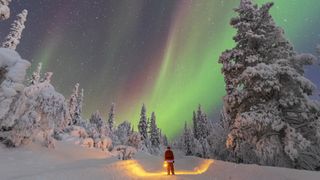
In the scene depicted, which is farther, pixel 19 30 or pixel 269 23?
pixel 19 30

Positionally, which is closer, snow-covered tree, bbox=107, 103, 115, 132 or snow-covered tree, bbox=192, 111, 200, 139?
snow-covered tree, bbox=107, 103, 115, 132

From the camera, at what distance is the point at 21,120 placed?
19.9 m

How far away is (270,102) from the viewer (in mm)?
20344

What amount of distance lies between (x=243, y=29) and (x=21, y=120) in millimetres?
15620

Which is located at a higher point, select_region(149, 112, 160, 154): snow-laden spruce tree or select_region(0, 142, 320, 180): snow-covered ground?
select_region(149, 112, 160, 154): snow-laden spruce tree

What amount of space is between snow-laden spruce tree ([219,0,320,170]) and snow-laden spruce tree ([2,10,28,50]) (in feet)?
103

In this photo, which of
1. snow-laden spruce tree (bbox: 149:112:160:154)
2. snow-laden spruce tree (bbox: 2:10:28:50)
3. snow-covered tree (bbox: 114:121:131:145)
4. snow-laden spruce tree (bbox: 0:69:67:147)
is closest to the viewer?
snow-laden spruce tree (bbox: 0:69:67:147)

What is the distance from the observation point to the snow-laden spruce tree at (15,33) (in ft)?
143

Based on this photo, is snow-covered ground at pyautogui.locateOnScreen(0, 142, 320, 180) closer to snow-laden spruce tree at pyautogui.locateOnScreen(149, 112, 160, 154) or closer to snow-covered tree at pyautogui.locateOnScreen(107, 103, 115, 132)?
snow-covered tree at pyautogui.locateOnScreen(107, 103, 115, 132)

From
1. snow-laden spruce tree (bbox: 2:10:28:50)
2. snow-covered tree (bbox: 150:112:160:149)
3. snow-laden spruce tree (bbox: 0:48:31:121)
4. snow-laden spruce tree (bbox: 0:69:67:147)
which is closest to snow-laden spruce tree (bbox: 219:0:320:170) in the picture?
snow-laden spruce tree (bbox: 0:69:67:147)

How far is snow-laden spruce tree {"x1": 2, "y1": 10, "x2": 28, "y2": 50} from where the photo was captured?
43.6 metres

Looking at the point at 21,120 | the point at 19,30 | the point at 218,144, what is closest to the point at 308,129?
the point at 218,144

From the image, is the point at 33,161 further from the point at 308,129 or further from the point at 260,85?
the point at 308,129

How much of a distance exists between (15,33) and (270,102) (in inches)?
1408
